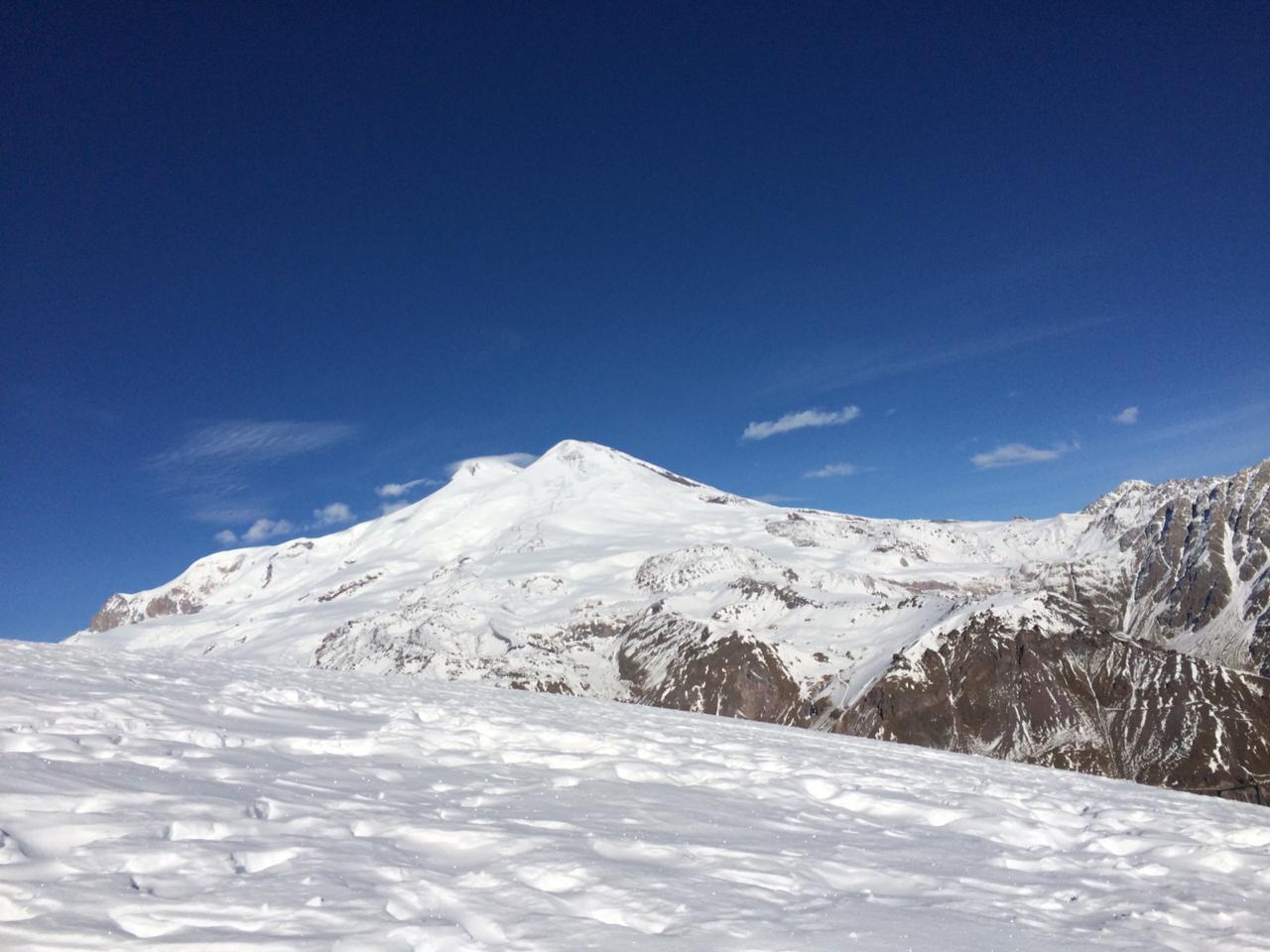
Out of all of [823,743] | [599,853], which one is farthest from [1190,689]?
[599,853]

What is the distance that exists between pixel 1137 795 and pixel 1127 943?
32.8ft

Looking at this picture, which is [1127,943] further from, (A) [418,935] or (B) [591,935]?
(A) [418,935]

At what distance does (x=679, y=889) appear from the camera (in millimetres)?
6695

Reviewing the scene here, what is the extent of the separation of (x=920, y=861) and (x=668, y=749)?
609cm

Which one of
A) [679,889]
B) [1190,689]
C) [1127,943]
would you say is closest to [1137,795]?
[1127,943]

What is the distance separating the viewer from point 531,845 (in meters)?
7.23

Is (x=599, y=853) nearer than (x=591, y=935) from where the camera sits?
No

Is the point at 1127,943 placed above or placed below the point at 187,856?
below

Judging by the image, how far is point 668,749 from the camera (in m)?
14.1

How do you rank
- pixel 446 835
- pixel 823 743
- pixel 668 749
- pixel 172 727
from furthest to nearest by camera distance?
→ pixel 823 743, pixel 668 749, pixel 172 727, pixel 446 835

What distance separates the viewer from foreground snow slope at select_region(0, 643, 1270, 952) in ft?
17.8

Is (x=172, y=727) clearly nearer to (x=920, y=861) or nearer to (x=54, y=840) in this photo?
(x=54, y=840)

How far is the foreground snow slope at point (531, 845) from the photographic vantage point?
5.43 m

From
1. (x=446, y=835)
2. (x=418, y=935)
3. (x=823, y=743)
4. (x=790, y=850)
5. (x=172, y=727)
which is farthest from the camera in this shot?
(x=823, y=743)
